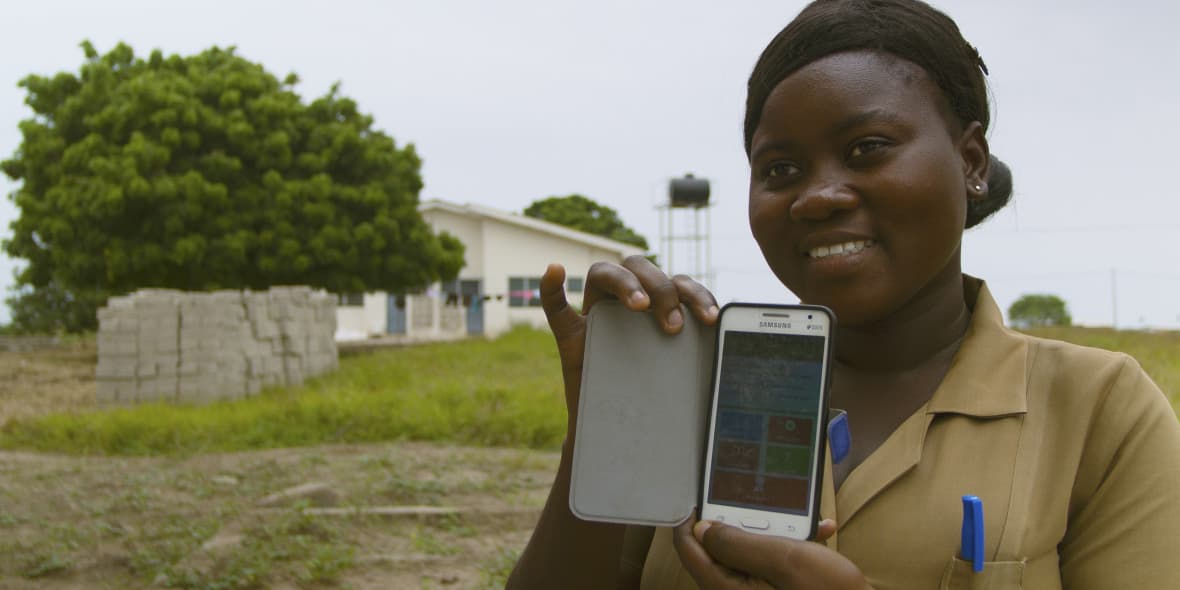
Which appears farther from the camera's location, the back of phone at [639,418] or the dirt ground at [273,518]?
the dirt ground at [273,518]

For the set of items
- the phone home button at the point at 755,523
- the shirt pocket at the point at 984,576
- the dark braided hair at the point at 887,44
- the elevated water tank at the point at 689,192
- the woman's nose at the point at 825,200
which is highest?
the elevated water tank at the point at 689,192

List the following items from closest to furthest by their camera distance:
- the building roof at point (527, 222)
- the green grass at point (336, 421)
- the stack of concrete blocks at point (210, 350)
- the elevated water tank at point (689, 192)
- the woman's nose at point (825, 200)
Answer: the woman's nose at point (825, 200) → the green grass at point (336, 421) → the stack of concrete blocks at point (210, 350) → the elevated water tank at point (689, 192) → the building roof at point (527, 222)

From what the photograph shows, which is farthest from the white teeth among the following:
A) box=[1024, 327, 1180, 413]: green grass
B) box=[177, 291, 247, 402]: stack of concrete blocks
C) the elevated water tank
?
box=[177, 291, 247, 402]: stack of concrete blocks

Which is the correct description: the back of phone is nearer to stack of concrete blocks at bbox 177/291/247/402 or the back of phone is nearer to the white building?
stack of concrete blocks at bbox 177/291/247/402

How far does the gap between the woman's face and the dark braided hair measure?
0.07ft

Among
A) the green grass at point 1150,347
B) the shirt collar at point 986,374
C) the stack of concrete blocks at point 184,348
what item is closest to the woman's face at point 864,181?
the shirt collar at point 986,374

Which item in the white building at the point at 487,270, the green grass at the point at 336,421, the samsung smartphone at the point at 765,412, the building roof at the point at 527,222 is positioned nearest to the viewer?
the samsung smartphone at the point at 765,412

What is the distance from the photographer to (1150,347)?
10266mm

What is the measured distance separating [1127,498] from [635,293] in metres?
0.64

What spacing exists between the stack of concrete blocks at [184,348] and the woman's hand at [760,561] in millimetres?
10467

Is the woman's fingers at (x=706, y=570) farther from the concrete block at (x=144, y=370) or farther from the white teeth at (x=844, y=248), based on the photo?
the concrete block at (x=144, y=370)

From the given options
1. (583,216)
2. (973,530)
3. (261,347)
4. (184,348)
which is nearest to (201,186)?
(261,347)

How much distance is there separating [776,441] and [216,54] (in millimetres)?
20826

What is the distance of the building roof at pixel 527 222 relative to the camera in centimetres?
2316
